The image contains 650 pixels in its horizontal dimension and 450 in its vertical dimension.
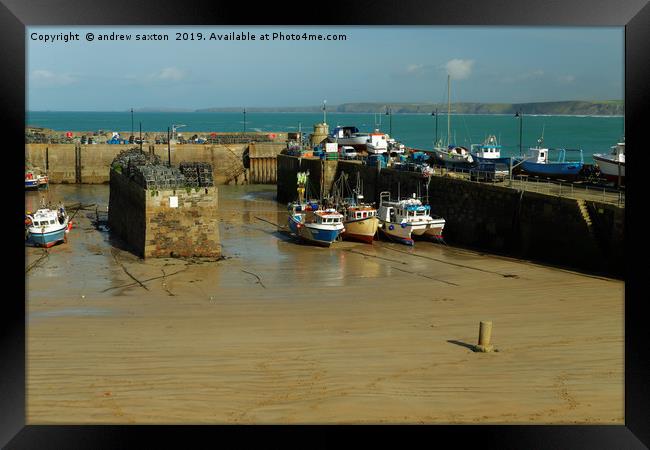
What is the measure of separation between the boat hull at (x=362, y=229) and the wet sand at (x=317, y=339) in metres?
1.37

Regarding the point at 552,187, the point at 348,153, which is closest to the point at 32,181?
the point at 348,153

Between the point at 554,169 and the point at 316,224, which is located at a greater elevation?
the point at 554,169

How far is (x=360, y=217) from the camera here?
26.3 m

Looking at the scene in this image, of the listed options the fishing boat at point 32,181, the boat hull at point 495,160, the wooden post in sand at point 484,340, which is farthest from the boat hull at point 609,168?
the fishing boat at point 32,181

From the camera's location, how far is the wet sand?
9.77 meters

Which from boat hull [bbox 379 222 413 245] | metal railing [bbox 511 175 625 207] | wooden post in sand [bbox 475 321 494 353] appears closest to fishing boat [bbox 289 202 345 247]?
boat hull [bbox 379 222 413 245]

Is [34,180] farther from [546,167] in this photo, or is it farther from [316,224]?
[546,167]

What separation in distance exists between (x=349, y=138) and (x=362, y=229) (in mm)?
16602

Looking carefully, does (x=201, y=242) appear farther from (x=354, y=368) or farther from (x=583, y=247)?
(x=354, y=368)

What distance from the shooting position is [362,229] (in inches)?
1029

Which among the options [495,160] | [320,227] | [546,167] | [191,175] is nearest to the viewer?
[191,175]
